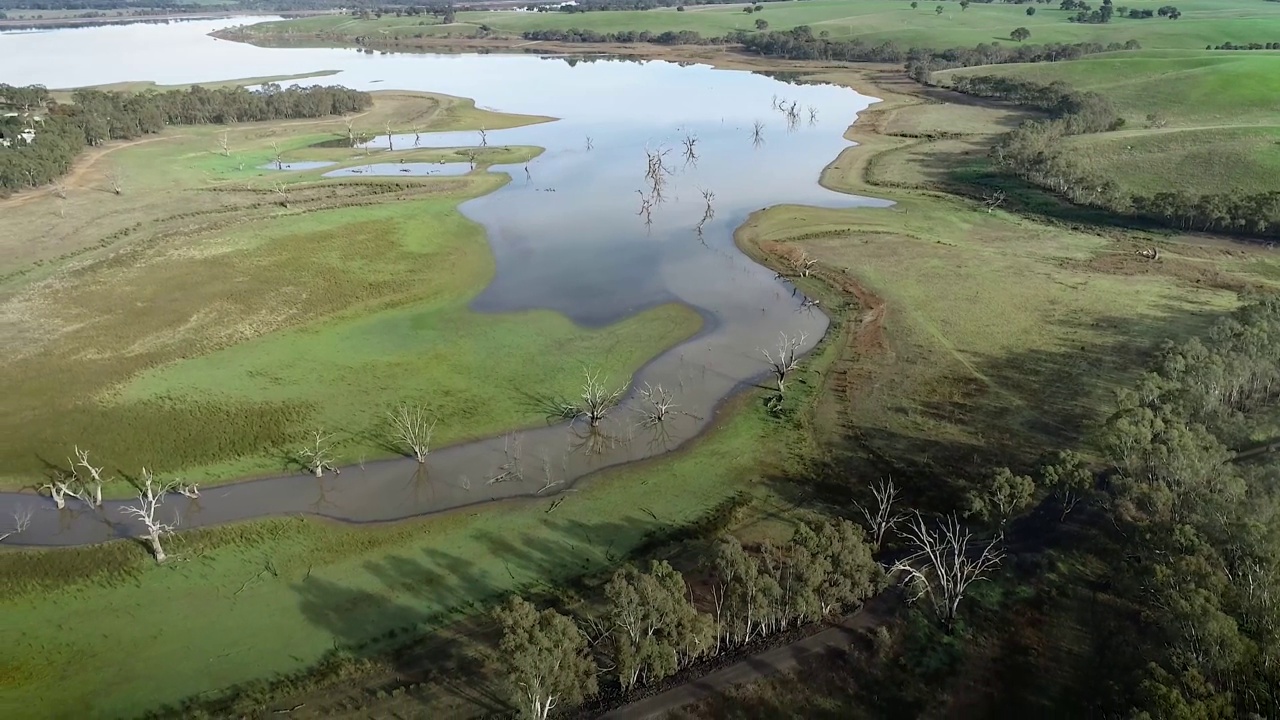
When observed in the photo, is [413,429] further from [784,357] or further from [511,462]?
[784,357]

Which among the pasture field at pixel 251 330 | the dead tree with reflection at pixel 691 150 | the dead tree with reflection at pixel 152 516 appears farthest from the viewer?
the dead tree with reflection at pixel 691 150

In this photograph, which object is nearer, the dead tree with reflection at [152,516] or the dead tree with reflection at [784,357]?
the dead tree with reflection at [152,516]

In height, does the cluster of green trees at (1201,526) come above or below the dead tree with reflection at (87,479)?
above

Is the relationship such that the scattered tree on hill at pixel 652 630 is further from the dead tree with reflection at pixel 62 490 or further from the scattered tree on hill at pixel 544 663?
the dead tree with reflection at pixel 62 490

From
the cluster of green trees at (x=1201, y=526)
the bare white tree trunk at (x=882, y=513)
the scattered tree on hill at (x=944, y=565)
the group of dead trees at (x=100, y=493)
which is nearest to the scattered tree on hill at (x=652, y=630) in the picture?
the scattered tree on hill at (x=944, y=565)

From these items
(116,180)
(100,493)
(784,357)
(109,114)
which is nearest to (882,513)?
(784,357)

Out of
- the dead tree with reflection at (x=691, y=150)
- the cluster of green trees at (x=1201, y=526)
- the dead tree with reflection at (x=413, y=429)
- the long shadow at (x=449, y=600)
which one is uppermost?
the dead tree with reflection at (x=691, y=150)

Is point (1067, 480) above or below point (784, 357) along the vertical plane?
below

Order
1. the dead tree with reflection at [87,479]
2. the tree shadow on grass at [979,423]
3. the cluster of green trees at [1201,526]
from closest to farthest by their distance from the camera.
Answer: the cluster of green trees at [1201,526] → the dead tree with reflection at [87,479] → the tree shadow on grass at [979,423]
